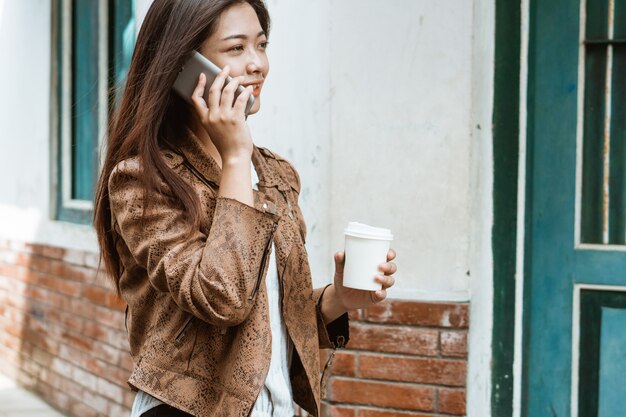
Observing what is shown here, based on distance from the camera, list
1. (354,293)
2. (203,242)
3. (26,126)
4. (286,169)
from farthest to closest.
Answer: (26,126)
(286,169)
(354,293)
(203,242)

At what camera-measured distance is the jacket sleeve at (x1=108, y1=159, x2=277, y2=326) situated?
168 cm

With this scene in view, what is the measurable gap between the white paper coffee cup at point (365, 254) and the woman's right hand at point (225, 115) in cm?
31

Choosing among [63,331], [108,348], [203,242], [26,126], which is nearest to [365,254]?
[203,242]

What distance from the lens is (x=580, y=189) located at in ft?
10.4

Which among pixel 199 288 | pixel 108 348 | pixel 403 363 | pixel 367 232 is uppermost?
pixel 367 232

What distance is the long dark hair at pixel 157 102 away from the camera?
70.4 inches

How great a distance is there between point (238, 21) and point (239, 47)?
60 mm

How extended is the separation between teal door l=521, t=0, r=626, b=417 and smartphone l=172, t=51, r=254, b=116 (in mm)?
1658

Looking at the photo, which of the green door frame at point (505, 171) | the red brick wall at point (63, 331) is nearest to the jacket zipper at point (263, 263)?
the green door frame at point (505, 171)

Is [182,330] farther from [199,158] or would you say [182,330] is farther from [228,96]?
[228,96]

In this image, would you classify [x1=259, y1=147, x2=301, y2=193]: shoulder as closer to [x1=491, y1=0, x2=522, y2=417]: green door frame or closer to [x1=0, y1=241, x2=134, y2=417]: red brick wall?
[x1=491, y1=0, x2=522, y2=417]: green door frame

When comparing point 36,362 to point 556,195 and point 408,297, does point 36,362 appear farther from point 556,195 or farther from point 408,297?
point 556,195

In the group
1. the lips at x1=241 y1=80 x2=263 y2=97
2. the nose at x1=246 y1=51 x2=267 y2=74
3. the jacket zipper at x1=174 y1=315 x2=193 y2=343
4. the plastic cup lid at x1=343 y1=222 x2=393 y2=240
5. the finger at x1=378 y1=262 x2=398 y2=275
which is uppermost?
the nose at x1=246 y1=51 x2=267 y2=74

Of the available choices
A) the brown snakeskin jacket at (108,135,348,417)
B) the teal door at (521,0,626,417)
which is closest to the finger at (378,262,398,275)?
the brown snakeskin jacket at (108,135,348,417)
